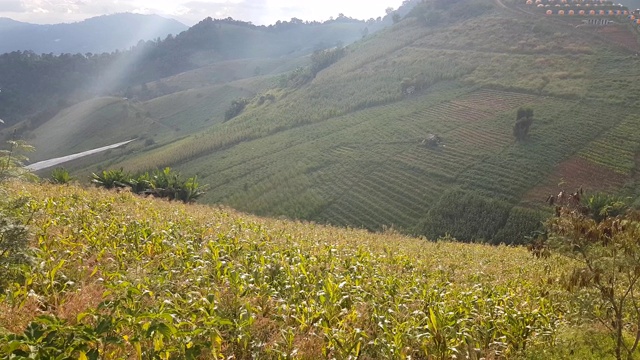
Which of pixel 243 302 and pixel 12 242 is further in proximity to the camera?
pixel 243 302

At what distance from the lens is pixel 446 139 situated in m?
50.8

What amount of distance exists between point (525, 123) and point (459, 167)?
9952 millimetres

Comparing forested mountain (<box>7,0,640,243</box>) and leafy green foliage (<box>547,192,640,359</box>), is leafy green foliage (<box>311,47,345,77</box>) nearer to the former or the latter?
forested mountain (<box>7,0,640,243</box>)

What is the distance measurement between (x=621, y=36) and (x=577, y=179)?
53.3 metres

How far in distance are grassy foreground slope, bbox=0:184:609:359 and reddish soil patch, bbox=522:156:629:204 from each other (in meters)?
29.6

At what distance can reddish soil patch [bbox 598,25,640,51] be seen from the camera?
6975 centimetres

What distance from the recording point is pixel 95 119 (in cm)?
11381

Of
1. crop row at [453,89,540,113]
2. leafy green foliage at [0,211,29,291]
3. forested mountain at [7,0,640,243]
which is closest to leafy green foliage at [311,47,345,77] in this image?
forested mountain at [7,0,640,243]

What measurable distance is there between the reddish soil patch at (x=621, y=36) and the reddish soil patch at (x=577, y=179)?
43.6 metres

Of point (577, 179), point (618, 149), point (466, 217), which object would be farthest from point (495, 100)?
point (466, 217)

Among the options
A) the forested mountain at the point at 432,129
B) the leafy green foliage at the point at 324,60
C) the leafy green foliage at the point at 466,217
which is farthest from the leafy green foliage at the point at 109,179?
the leafy green foliage at the point at 324,60

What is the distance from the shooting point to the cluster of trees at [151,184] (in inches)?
955

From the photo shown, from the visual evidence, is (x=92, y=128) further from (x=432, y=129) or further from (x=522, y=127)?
(x=522, y=127)

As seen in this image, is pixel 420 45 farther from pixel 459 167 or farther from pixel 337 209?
pixel 337 209
